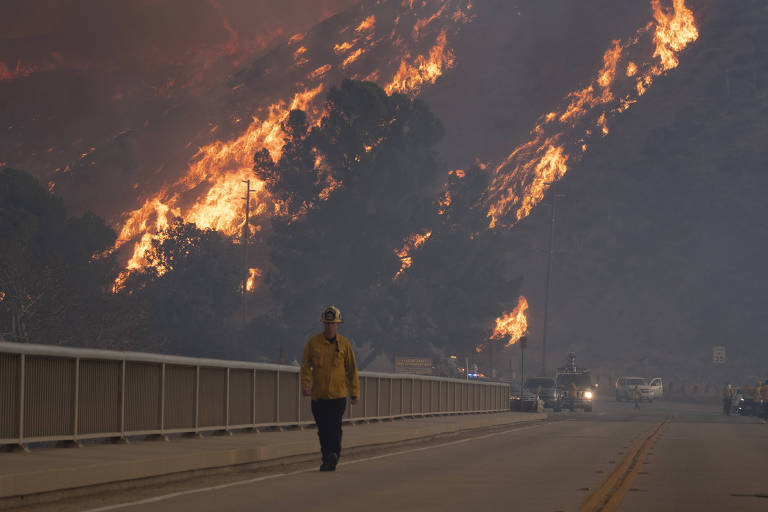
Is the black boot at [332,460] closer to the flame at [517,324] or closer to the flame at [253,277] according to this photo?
the flame at [517,324]

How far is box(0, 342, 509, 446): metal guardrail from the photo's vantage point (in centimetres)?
1709

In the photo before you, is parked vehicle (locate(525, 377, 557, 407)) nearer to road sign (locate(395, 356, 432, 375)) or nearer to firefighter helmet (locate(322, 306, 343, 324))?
road sign (locate(395, 356, 432, 375))

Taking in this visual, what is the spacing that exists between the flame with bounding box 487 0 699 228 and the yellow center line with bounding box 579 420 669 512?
134 metres

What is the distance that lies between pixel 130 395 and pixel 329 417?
4.59m

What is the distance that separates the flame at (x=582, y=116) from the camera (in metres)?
164

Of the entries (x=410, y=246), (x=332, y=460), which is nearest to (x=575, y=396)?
(x=410, y=246)

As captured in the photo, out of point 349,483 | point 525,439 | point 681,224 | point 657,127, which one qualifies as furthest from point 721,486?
point 657,127

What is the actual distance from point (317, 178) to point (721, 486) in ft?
296

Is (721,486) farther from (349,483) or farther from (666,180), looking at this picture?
(666,180)

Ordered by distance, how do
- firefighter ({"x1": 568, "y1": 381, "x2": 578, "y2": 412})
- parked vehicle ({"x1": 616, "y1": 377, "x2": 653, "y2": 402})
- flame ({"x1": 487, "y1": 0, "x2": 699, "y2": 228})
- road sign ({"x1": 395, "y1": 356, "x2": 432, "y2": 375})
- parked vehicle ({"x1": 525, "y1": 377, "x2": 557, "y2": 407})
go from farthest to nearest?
flame ({"x1": 487, "y1": 0, "x2": 699, "y2": 228}) < parked vehicle ({"x1": 616, "y1": 377, "x2": 653, "y2": 402}) < road sign ({"x1": 395, "y1": 356, "x2": 432, "y2": 375}) < parked vehicle ({"x1": 525, "y1": 377, "x2": 557, "y2": 407}) < firefighter ({"x1": 568, "y1": 381, "x2": 578, "y2": 412})

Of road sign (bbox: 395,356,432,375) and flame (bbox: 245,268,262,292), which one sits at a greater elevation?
flame (bbox: 245,268,262,292)

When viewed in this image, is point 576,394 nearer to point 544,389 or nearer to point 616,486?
point 544,389

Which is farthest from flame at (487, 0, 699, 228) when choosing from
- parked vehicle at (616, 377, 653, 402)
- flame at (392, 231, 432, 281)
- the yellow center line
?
the yellow center line

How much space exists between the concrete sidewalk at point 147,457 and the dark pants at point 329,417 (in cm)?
166
